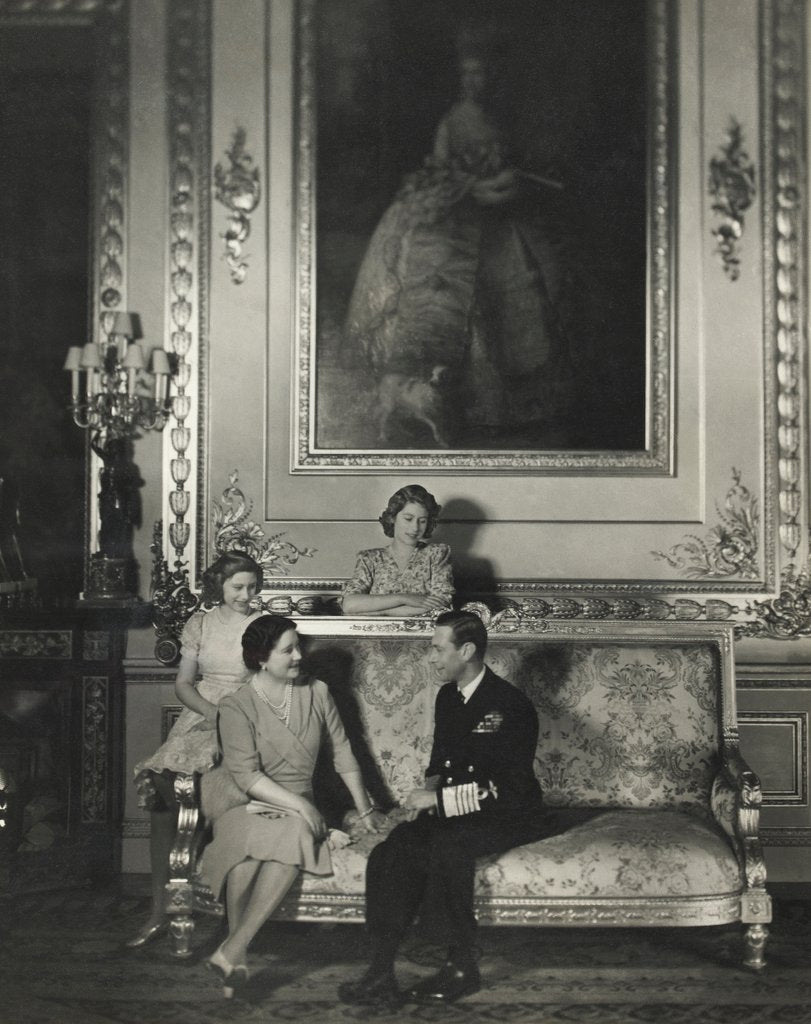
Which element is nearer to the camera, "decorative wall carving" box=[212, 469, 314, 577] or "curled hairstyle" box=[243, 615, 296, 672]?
"curled hairstyle" box=[243, 615, 296, 672]

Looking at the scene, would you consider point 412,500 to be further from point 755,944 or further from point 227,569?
point 755,944

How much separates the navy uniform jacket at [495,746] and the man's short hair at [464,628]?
0.45 feet

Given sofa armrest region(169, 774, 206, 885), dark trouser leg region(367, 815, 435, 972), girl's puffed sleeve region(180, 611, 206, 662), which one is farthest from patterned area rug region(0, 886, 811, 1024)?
girl's puffed sleeve region(180, 611, 206, 662)

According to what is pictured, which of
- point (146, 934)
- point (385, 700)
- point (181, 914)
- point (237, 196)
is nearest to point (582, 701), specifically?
point (385, 700)

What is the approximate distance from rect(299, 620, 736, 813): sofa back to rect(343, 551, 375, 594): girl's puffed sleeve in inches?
14.2

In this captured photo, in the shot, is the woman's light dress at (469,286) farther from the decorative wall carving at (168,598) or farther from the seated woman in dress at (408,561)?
the decorative wall carving at (168,598)

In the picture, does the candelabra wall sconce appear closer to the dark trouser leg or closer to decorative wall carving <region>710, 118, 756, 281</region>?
the dark trouser leg

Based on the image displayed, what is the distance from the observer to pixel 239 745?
3.75 metres

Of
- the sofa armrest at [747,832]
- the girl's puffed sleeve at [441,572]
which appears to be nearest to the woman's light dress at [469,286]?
the girl's puffed sleeve at [441,572]

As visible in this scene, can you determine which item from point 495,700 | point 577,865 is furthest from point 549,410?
point 577,865

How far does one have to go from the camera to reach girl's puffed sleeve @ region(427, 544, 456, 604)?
15.2 feet

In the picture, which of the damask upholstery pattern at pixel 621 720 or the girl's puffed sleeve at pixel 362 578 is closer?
the damask upholstery pattern at pixel 621 720

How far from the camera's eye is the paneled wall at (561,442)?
5184mm

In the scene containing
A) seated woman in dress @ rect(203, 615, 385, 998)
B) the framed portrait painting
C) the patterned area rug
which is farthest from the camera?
the framed portrait painting
